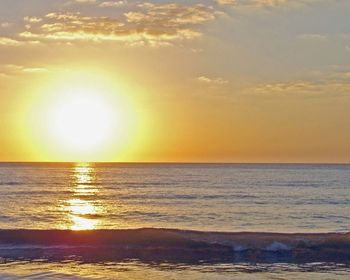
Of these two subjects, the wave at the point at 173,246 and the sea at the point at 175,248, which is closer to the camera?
the sea at the point at 175,248

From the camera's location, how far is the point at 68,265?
28406 millimetres

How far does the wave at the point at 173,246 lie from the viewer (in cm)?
3114

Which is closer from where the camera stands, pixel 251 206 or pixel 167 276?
pixel 167 276

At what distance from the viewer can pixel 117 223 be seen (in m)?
48.2

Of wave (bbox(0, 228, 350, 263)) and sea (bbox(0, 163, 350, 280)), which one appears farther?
wave (bbox(0, 228, 350, 263))

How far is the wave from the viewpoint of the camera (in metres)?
31.1

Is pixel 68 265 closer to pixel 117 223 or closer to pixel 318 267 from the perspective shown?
pixel 318 267

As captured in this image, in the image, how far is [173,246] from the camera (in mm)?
32781

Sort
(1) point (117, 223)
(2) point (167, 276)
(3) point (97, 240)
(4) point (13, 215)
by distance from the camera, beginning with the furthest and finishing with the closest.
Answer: (4) point (13, 215), (1) point (117, 223), (3) point (97, 240), (2) point (167, 276)

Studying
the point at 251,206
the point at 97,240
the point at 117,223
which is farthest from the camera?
the point at 251,206

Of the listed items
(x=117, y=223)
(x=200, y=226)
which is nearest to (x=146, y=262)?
(x=200, y=226)

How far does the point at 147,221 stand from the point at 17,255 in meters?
19.1

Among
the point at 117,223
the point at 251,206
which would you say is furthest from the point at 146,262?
the point at 251,206

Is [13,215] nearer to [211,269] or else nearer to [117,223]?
[117,223]
